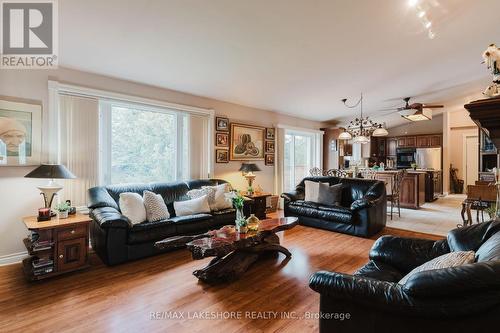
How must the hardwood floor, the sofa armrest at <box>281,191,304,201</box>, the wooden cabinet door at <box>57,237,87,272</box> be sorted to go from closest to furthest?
1. the hardwood floor
2. the wooden cabinet door at <box>57,237,87,272</box>
3. the sofa armrest at <box>281,191,304,201</box>

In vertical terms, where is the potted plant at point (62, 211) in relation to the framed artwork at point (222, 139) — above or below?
below

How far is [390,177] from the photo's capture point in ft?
22.3

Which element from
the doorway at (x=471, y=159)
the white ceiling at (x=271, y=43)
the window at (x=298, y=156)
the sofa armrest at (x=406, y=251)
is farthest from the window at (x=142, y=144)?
the doorway at (x=471, y=159)

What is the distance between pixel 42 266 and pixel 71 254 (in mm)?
268

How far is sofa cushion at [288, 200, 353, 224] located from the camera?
4.50 m

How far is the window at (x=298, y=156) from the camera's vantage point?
731 cm

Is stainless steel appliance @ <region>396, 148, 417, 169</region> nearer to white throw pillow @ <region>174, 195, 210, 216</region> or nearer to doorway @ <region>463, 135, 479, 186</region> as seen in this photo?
doorway @ <region>463, 135, 479, 186</region>

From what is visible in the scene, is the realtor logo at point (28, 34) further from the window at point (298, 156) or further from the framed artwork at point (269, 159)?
the window at point (298, 156)

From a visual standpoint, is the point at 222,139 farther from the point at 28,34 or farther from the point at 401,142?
the point at 401,142

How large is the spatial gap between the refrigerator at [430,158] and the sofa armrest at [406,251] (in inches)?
A: 336

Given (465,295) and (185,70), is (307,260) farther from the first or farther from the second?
(185,70)

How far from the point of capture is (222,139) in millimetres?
5461

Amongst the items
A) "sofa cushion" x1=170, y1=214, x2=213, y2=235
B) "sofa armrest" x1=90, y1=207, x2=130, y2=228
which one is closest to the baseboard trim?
"sofa armrest" x1=90, y1=207, x2=130, y2=228

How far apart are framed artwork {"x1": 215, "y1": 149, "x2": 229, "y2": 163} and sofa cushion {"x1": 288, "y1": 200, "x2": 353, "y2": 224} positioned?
1655 mm
